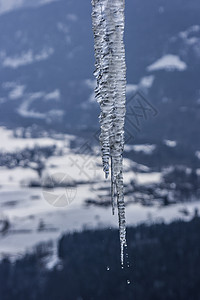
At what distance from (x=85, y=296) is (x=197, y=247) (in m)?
48.3

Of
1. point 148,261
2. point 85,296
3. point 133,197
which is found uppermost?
point 133,197

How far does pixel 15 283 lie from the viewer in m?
151

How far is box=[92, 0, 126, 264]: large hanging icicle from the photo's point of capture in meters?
1.95

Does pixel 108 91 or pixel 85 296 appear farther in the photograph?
pixel 85 296

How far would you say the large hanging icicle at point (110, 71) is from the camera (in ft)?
6.39

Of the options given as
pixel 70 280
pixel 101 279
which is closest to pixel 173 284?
pixel 101 279

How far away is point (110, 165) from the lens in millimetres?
2523

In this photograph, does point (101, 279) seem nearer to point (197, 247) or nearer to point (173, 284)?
point (173, 284)

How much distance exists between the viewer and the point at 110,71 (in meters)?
2.06

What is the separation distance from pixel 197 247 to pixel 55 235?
67804mm

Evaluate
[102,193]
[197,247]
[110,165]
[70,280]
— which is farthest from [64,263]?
[110,165]

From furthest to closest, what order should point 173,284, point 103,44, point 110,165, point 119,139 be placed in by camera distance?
point 173,284
point 110,165
point 119,139
point 103,44

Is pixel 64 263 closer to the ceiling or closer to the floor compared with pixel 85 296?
closer to the ceiling

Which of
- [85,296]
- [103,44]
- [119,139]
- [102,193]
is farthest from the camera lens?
[102,193]
